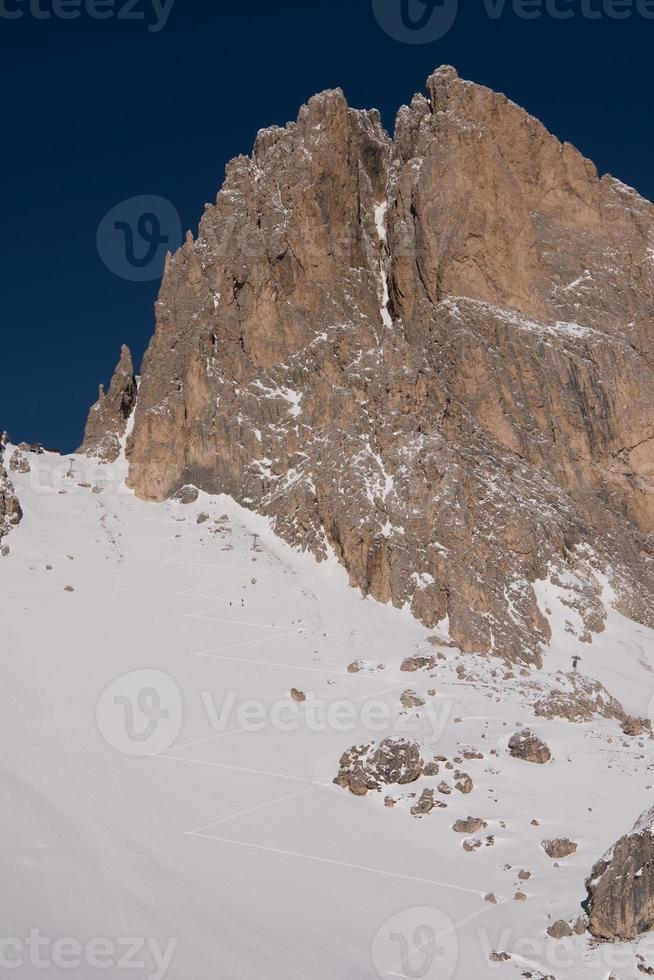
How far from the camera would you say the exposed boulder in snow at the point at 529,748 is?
2645 cm

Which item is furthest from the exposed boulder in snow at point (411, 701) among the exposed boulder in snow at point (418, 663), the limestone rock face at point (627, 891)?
the limestone rock face at point (627, 891)

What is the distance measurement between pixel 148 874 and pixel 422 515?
27857 mm

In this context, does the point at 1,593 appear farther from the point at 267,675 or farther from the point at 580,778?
the point at 580,778

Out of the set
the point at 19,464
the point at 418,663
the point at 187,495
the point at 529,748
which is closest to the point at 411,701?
the point at 418,663

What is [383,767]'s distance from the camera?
25672mm

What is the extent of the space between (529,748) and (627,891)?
11.0 meters

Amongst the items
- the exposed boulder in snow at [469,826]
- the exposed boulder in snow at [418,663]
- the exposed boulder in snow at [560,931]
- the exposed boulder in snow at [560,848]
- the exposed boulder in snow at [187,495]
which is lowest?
the exposed boulder in snow at [560,931]

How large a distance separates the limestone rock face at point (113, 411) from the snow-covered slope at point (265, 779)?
577 inches

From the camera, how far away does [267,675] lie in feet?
116

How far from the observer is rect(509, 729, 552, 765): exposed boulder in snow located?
26453 mm

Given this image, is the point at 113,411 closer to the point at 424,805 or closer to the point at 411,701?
the point at 411,701

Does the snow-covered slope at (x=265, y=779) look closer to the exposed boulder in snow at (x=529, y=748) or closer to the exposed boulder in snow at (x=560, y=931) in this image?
the exposed boulder in snow at (x=560, y=931)

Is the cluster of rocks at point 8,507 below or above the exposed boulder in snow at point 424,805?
above

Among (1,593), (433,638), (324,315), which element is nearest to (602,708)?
(433,638)
